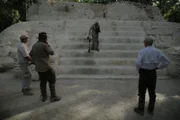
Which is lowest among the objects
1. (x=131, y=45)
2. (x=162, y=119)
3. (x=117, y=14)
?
(x=162, y=119)

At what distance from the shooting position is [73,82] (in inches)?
251

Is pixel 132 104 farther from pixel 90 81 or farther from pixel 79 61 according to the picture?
pixel 79 61

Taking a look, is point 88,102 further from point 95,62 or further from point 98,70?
point 95,62

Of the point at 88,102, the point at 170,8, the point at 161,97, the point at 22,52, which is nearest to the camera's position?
the point at 88,102

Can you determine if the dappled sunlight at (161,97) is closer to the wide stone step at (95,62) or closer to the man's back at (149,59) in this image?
the man's back at (149,59)

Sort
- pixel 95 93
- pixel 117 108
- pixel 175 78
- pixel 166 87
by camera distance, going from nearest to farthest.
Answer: pixel 117 108, pixel 95 93, pixel 166 87, pixel 175 78

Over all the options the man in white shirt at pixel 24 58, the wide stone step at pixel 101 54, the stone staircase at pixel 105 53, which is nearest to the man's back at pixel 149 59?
the man in white shirt at pixel 24 58

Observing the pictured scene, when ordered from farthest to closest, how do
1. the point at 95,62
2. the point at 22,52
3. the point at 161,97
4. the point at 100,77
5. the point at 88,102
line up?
1. the point at 95,62
2. the point at 100,77
3. the point at 161,97
4. the point at 22,52
5. the point at 88,102

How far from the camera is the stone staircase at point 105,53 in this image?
7259mm

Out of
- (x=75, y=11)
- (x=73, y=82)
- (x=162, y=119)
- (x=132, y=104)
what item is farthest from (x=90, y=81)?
(x=75, y=11)

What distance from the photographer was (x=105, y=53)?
8117 millimetres

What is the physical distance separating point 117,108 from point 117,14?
438 inches

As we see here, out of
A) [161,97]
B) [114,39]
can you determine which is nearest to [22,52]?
[161,97]

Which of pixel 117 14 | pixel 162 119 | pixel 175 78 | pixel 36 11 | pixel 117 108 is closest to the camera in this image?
pixel 162 119
